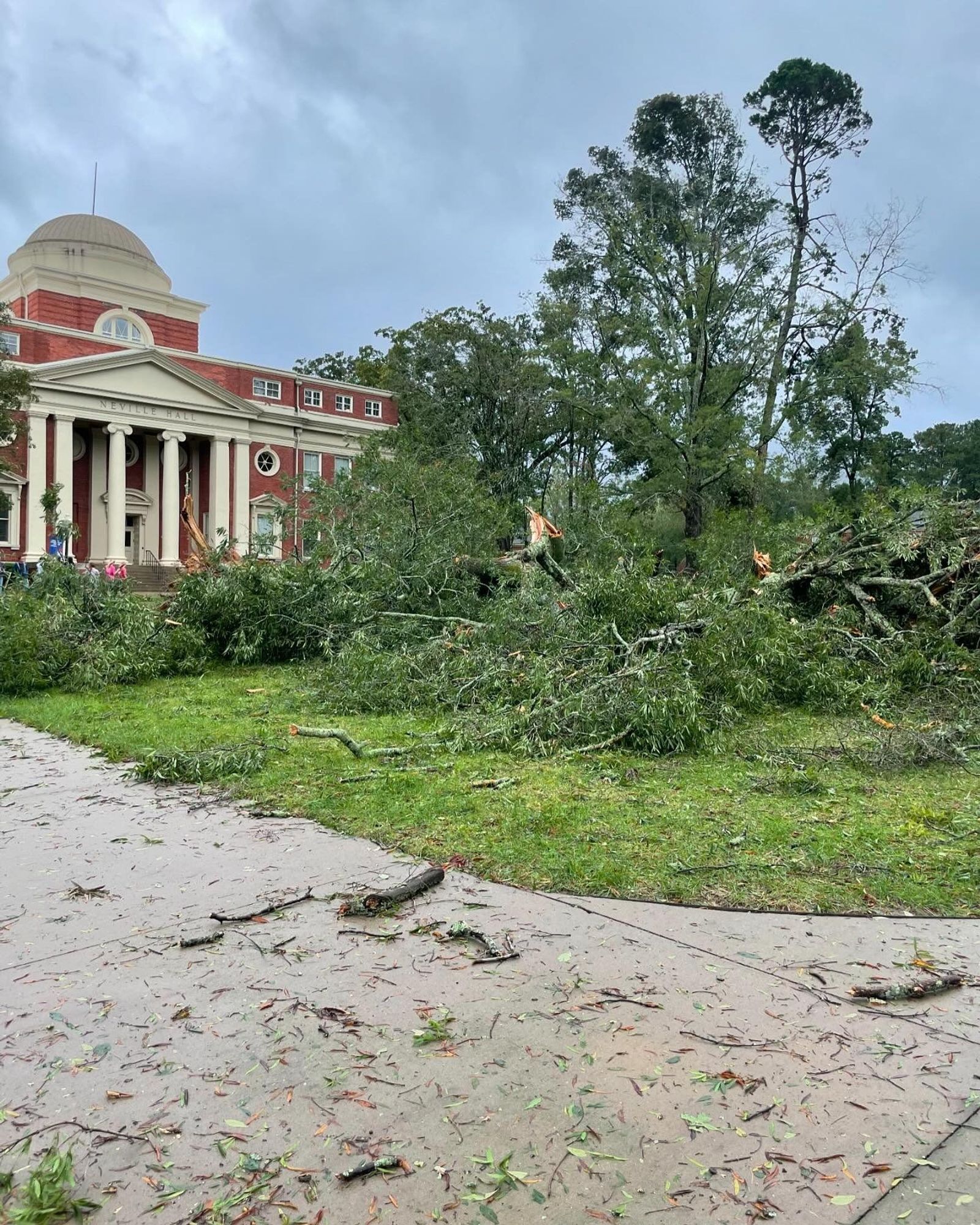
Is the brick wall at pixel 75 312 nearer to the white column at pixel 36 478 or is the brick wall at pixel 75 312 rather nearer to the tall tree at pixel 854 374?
the white column at pixel 36 478

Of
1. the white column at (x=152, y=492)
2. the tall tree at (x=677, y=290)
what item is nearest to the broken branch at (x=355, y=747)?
the tall tree at (x=677, y=290)

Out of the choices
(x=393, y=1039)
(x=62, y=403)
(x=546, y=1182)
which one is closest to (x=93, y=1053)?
(x=393, y=1039)

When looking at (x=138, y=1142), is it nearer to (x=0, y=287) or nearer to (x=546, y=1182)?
(x=546, y=1182)

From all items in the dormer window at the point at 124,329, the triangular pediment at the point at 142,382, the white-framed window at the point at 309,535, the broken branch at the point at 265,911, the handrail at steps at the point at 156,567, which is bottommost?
the broken branch at the point at 265,911

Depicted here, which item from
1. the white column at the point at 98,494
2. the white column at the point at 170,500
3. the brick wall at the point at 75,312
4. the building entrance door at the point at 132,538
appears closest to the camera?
the brick wall at the point at 75,312

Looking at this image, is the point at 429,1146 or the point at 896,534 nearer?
the point at 429,1146

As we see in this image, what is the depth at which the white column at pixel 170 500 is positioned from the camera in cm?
3847

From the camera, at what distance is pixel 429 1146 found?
82.4 inches

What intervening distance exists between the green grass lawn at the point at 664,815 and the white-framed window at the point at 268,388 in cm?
Answer: 3684

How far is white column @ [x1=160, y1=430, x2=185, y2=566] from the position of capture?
3847 cm

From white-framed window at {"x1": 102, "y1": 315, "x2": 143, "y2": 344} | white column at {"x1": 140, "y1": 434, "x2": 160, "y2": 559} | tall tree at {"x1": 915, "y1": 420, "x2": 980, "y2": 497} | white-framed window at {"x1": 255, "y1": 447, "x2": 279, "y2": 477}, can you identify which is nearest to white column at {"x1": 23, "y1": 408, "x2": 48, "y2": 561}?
white column at {"x1": 140, "y1": 434, "x2": 160, "y2": 559}

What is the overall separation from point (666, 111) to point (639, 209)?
195 inches

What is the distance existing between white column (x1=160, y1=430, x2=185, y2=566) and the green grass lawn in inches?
1311

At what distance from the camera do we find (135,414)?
37500mm
